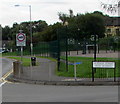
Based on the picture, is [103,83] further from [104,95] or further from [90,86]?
[104,95]

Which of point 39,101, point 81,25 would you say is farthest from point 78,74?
point 81,25

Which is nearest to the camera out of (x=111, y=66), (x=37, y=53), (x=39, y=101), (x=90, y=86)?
(x=39, y=101)

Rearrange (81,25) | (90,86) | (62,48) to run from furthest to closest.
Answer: (81,25) < (62,48) < (90,86)

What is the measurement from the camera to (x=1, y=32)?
5482 inches

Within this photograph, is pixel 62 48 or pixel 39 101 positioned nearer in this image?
pixel 39 101

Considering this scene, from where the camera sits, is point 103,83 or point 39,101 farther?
point 103,83

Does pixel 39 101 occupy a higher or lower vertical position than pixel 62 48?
lower

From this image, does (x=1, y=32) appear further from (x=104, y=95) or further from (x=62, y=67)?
(x=104, y=95)

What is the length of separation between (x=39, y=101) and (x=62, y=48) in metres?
11.6

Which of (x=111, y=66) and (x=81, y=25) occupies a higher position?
(x=81, y=25)

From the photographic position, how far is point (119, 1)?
60.8ft

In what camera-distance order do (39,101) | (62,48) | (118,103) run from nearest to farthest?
(118,103), (39,101), (62,48)

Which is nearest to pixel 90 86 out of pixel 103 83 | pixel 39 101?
pixel 103 83

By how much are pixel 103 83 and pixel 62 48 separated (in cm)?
763
